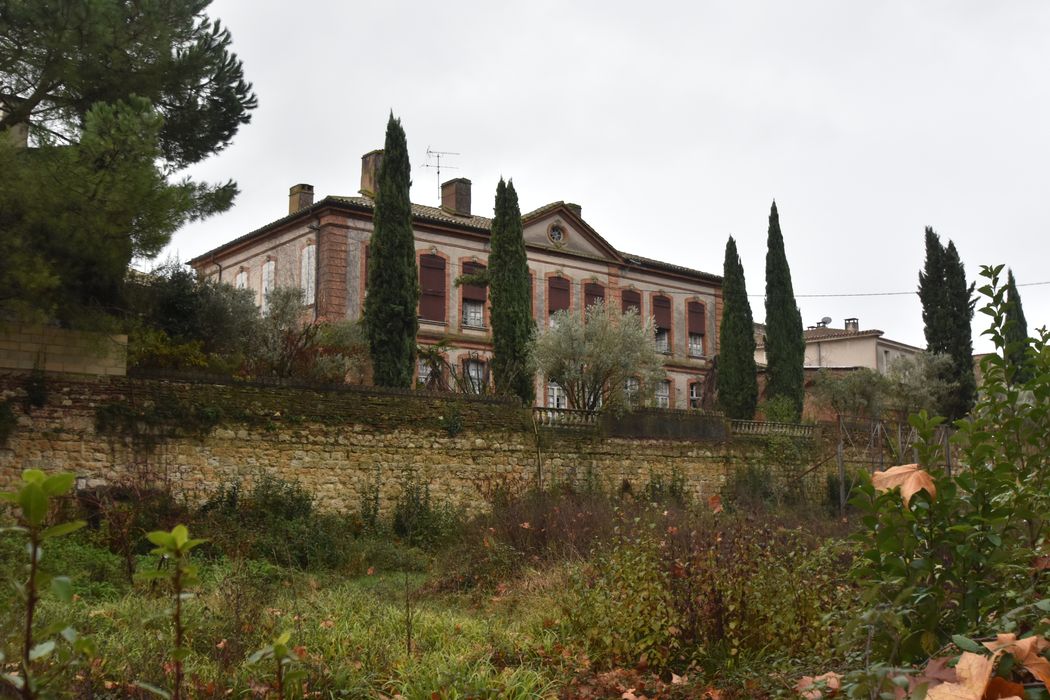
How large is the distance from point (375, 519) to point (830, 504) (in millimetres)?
12790

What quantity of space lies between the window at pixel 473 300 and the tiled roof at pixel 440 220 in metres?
1.28

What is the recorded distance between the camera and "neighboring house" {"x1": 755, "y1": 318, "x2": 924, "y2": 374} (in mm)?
46656

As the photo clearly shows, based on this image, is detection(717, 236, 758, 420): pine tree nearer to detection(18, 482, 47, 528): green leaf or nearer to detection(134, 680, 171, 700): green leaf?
detection(134, 680, 171, 700): green leaf

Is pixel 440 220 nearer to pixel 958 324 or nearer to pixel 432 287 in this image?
pixel 432 287

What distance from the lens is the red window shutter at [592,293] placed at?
3509cm

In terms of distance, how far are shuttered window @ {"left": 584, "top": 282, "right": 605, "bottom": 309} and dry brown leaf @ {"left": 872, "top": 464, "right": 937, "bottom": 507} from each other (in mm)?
31849

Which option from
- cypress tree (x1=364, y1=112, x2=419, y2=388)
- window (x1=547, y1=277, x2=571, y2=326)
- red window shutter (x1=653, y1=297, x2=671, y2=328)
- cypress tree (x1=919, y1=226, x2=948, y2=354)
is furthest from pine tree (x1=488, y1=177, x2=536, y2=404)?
cypress tree (x1=919, y1=226, x2=948, y2=354)

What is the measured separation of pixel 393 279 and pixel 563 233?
12874mm

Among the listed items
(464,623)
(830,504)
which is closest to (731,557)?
(464,623)

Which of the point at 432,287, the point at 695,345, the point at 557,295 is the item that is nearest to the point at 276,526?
the point at 432,287

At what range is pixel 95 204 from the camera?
13.6 metres

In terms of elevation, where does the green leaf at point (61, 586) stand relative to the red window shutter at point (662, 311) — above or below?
below

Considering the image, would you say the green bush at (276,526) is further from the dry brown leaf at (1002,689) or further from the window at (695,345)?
the window at (695,345)

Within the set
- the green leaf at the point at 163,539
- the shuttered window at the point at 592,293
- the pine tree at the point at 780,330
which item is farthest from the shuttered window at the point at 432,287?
the green leaf at the point at 163,539
